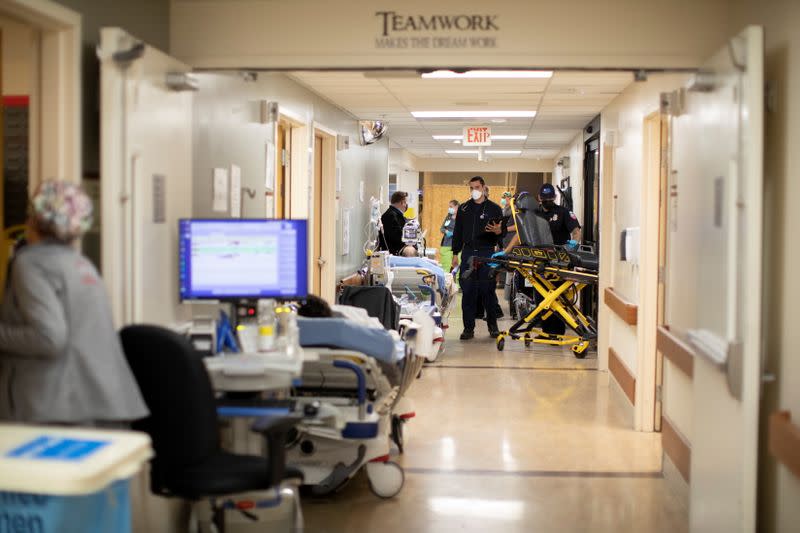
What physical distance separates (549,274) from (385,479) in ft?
16.9

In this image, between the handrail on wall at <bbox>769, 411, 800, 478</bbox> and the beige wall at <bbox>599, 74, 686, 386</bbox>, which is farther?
the beige wall at <bbox>599, 74, 686, 386</bbox>

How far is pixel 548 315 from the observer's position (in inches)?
Result: 394

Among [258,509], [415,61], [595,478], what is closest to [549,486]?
[595,478]

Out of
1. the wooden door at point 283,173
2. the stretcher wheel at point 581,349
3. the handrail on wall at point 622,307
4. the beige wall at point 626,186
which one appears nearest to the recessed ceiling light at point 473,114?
the beige wall at point 626,186

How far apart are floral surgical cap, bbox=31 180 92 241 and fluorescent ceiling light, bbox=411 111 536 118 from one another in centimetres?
726

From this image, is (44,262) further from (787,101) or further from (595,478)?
(595,478)

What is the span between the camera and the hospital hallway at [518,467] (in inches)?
184

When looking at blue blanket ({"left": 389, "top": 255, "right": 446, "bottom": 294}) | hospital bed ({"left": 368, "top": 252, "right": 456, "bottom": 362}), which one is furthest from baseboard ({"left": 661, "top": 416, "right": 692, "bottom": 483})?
blue blanket ({"left": 389, "top": 255, "right": 446, "bottom": 294})

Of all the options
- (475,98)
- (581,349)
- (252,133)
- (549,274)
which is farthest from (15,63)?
(581,349)

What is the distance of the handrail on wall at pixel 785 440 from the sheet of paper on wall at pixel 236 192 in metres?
3.01

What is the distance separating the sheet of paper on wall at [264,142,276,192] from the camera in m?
6.27

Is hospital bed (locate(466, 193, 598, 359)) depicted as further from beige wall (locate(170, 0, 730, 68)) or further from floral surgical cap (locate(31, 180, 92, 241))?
floral surgical cap (locate(31, 180, 92, 241))

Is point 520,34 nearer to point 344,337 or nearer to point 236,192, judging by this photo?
point 344,337

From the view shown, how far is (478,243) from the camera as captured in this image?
11.1 m
